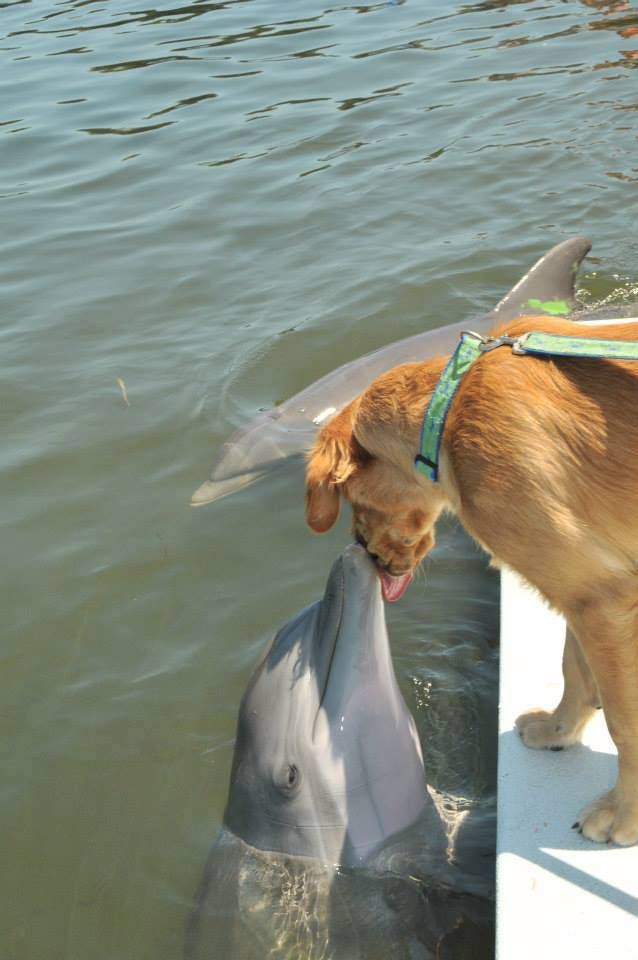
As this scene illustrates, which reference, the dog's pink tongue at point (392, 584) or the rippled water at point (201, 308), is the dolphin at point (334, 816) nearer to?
the dog's pink tongue at point (392, 584)

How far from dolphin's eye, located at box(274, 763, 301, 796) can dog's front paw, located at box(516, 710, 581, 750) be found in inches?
31.0

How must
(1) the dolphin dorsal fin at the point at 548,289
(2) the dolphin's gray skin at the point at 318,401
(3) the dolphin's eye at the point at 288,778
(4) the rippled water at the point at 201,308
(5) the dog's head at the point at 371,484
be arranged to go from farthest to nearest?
(1) the dolphin dorsal fin at the point at 548,289 → (2) the dolphin's gray skin at the point at 318,401 → (4) the rippled water at the point at 201,308 → (3) the dolphin's eye at the point at 288,778 → (5) the dog's head at the point at 371,484

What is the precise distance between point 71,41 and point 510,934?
1568cm

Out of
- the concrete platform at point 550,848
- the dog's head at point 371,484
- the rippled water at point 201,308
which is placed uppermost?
the dog's head at point 371,484

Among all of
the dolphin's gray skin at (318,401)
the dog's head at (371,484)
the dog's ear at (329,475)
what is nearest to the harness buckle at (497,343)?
the dog's head at (371,484)

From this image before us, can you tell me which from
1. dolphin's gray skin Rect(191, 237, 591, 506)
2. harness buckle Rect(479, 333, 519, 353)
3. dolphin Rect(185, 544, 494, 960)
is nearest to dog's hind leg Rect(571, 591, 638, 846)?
harness buckle Rect(479, 333, 519, 353)

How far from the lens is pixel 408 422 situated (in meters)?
3.46

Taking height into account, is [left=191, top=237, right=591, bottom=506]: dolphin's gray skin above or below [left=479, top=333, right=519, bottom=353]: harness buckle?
A: below

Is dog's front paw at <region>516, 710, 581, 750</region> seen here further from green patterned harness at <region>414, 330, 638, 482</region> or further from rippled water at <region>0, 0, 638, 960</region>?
green patterned harness at <region>414, 330, 638, 482</region>

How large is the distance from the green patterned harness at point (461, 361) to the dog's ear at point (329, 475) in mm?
280

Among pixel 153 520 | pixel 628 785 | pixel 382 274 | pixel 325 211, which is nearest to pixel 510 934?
pixel 628 785

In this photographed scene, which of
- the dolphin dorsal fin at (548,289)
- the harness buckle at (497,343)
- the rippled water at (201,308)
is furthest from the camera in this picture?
the dolphin dorsal fin at (548,289)

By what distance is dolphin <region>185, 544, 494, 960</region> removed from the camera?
3861mm

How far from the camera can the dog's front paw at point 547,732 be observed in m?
3.84
